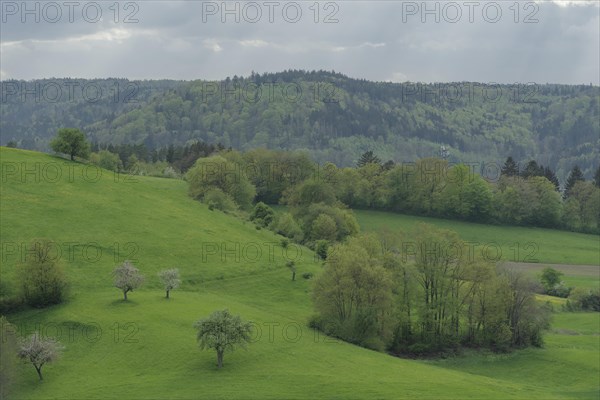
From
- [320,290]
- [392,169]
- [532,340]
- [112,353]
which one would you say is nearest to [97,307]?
[112,353]

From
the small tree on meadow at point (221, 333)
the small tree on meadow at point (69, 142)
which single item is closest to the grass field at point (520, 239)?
the small tree on meadow at point (69, 142)

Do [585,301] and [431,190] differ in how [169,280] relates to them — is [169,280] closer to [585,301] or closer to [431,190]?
[585,301]

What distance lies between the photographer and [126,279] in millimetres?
68562

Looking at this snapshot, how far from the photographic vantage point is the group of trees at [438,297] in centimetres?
7081

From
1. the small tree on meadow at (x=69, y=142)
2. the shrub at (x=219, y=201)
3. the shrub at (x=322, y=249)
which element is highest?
the small tree on meadow at (x=69, y=142)

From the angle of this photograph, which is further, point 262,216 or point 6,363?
point 262,216

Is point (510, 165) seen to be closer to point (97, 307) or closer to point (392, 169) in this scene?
point (392, 169)

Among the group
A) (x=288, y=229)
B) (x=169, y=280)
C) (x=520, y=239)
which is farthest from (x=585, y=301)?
(x=169, y=280)

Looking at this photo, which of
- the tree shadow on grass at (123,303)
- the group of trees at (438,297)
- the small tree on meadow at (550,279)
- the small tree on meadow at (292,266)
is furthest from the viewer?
the small tree on meadow at (550,279)

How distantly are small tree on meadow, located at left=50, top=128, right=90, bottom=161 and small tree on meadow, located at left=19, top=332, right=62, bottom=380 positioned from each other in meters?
70.7

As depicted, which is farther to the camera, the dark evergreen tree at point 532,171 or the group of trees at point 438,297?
the dark evergreen tree at point 532,171

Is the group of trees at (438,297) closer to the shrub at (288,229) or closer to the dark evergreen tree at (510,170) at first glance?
the shrub at (288,229)

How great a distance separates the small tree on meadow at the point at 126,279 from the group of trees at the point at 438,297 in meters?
19.5

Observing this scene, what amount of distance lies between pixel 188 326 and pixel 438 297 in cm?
2973
